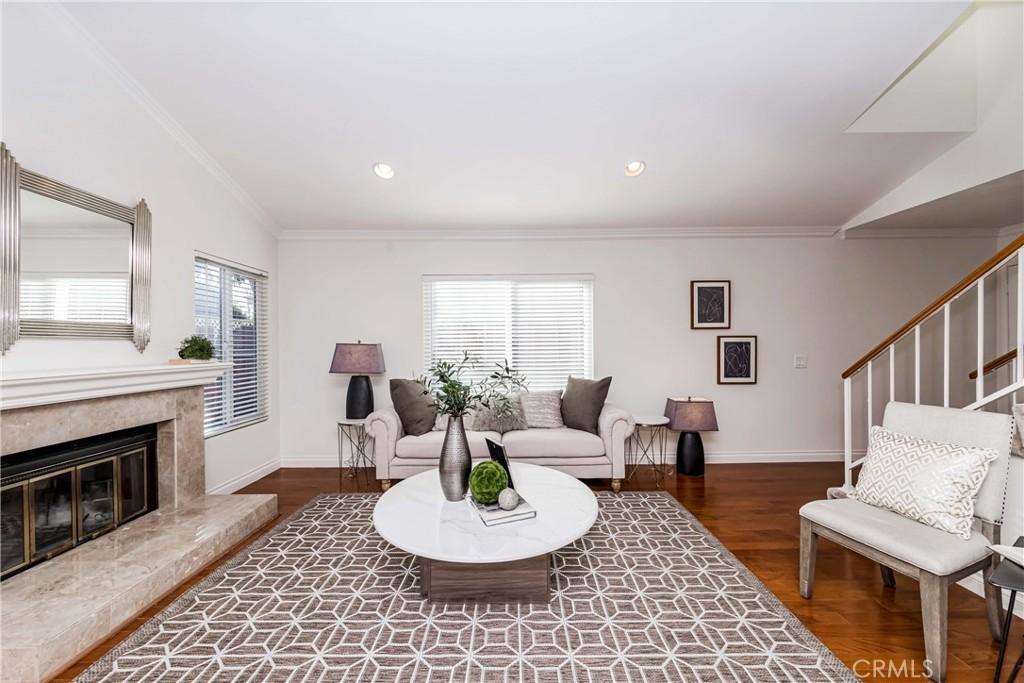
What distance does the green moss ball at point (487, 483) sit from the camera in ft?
7.70

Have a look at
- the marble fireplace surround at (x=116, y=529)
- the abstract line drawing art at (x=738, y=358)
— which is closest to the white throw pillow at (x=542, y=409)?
the abstract line drawing art at (x=738, y=358)

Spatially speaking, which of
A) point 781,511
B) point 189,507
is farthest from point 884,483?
point 189,507

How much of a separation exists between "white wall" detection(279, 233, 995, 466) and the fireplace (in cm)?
179

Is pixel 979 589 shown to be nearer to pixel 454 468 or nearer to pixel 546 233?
pixel 454 468

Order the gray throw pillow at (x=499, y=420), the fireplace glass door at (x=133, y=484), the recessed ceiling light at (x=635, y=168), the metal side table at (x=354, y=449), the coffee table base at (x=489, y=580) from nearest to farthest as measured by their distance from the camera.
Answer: the coffee table base at (x=489, y=580), the fireplace glass door at (x=133, y=484), the recessed ceiling light at (x=635, y=168), the gray throw pillow at (x=499, y=420), the metal side table at (x=354, y=449)

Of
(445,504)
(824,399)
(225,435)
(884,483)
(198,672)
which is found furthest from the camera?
(824,399)

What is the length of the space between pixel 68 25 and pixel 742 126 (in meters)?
4.10

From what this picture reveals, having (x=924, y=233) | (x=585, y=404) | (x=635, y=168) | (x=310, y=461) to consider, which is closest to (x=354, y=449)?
(x=310, y=461)

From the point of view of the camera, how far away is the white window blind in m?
2.23

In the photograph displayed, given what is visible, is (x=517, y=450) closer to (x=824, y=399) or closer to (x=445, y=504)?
(x=445, y=504)

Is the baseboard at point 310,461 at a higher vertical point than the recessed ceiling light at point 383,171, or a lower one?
lower

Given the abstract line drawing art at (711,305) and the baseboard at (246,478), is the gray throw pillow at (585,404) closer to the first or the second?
the abstract line drawing art at (711,305)

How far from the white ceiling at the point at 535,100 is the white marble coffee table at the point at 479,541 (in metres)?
2.52

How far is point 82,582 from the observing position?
6.98ft
